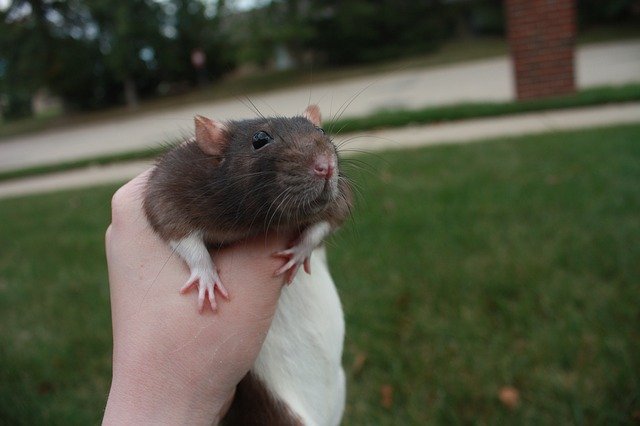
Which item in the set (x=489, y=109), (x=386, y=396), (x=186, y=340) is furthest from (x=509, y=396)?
(x=489, y=109)

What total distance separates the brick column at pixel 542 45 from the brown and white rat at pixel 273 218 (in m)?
9.34

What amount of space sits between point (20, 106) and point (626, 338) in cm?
5062

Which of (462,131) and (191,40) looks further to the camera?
(191,40)

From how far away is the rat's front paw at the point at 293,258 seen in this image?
58.4 inches

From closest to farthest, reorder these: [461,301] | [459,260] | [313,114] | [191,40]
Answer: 1. [313,114]
2. [461,301]
3. [459,260]
4. [191,40]

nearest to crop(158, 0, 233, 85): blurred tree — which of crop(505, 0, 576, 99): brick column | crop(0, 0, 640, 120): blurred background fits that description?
crop(0, 0, 640, 120): blurred background

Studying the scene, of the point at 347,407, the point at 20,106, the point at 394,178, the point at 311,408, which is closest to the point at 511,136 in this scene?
the point at 394,178

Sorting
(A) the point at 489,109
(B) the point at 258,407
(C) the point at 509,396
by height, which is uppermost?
(B) the point at 258,407

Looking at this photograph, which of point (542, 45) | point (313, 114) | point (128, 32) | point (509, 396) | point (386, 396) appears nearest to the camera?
point (313, 114)

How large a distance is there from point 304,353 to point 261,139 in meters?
0.59

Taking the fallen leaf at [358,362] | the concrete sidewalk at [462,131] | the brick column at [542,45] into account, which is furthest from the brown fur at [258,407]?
the brick column at [542,45]

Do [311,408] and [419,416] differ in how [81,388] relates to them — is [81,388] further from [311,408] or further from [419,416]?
[311,408]

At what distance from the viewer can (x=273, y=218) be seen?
4.80 feet

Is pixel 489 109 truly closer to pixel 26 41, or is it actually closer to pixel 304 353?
pixel 304 353
